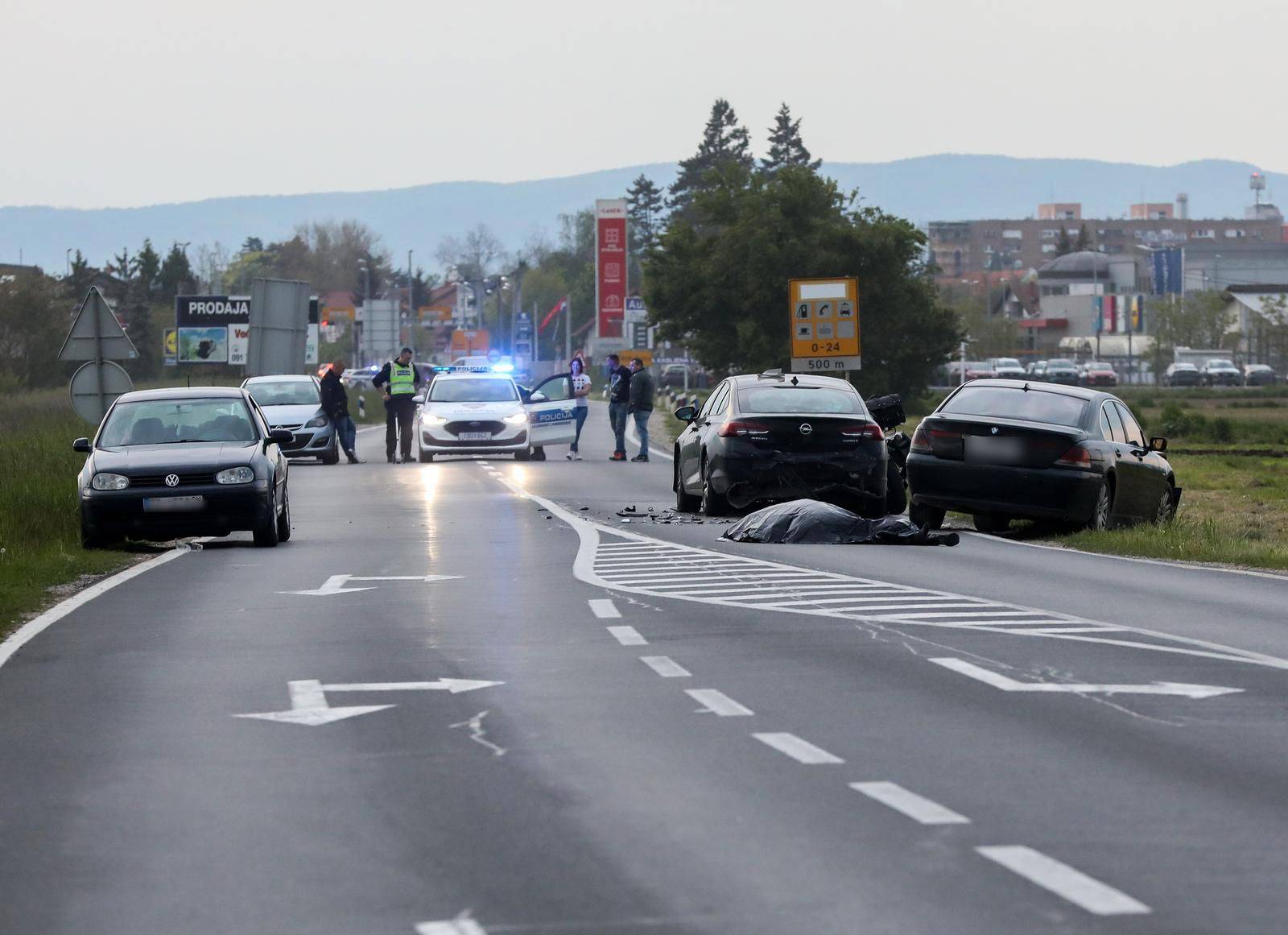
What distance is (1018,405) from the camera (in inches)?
811

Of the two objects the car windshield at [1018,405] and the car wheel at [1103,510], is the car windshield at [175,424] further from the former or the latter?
the car wheel at [1103,510]

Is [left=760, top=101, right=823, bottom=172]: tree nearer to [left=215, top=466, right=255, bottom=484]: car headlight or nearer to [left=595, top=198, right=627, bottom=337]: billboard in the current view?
[left=595, top=198, right=627, bottom=337]: billboard

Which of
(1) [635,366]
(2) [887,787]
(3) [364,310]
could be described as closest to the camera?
(2) [887,787]

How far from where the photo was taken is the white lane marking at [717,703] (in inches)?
348

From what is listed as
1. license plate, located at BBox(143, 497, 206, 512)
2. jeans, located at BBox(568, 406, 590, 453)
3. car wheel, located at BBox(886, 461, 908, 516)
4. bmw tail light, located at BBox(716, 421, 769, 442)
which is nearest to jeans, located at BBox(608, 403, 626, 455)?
jeans, located at BBox(568, 406, 590, 453)

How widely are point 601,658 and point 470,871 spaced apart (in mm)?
4885

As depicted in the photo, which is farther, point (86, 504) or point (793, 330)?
point (793, 330)

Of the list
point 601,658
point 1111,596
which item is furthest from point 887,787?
point 1111,596

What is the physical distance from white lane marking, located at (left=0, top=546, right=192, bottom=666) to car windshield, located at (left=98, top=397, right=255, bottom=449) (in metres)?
1.25

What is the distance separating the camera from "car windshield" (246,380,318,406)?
1505 inches

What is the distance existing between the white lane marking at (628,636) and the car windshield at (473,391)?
2681cm

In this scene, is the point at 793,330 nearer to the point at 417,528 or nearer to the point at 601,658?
the point at 417,528

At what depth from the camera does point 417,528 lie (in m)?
21.9

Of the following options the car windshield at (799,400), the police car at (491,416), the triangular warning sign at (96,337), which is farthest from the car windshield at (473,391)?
the car windshield at (799,400)
